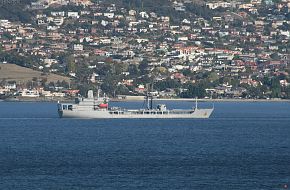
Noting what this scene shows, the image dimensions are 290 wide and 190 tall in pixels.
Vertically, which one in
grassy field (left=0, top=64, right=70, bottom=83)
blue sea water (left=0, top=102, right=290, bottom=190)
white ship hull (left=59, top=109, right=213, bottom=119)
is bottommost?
blue sea water (left=0, top=102, right=290, bottom=190)

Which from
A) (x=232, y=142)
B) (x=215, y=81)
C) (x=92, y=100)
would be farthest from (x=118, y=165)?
(x=215, y=81)

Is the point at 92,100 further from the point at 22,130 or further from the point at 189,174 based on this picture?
the point at 189,174

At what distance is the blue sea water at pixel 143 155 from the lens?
60.2m

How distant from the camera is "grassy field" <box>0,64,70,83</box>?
173250mm

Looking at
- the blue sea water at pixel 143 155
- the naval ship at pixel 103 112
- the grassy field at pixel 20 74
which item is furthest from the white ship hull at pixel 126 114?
the grassy field at pixel 20 74

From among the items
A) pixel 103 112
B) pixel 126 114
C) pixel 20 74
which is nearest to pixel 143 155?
pixel 103 112

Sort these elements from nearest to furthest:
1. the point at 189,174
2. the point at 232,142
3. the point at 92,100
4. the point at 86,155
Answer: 1. the point at 189,174
2. the point at 86,155
3. the point at 232,142
4. the point at 92,100

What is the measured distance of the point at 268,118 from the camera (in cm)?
12012

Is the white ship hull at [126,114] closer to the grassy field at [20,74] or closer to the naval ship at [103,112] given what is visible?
the naval ship at [103,112]

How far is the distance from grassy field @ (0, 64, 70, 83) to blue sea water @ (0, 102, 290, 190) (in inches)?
2521

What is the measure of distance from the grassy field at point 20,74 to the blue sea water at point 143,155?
64029mm

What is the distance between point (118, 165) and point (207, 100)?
108391mm

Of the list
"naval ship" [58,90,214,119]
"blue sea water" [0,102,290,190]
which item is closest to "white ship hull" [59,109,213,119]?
"naval ship" [58,90,214,119]

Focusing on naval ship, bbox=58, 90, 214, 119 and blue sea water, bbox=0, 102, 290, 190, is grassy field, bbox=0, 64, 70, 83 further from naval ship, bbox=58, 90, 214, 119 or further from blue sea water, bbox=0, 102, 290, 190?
blue sea water, bbox=0, 102, 290, 190
